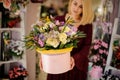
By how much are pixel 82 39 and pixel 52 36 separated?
885 mm

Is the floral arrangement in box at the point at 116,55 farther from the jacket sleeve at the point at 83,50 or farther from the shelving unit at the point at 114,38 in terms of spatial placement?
the jacket sleeve at the point at 83,50

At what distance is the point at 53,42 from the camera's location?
181 centimetres

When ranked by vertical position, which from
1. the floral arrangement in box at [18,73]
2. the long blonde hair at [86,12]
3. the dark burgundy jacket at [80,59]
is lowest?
the floral arrangement in box at [18,73]

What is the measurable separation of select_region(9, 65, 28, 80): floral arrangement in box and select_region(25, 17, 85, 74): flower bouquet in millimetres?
1151

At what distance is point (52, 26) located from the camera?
192 cm

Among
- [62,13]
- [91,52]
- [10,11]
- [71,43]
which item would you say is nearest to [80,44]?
[91,52]

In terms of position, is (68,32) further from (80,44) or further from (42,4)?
(42,4)

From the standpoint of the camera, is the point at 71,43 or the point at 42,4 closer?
the point at 71,43

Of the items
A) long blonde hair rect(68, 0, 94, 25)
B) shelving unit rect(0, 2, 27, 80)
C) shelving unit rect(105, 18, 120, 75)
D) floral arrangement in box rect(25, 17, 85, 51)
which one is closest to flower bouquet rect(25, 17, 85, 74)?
floral arrangement in box rect(25, 17, 85, 51)

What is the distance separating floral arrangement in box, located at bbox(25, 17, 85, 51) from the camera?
1.84 meters

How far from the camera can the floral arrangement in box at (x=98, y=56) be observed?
2.80 m

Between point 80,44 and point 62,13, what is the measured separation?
465 millimetres

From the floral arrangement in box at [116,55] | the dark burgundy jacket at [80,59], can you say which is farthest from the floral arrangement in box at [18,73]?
the floral arrangement in box at [116,55]

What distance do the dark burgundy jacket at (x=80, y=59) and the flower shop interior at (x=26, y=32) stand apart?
0.28 ft
